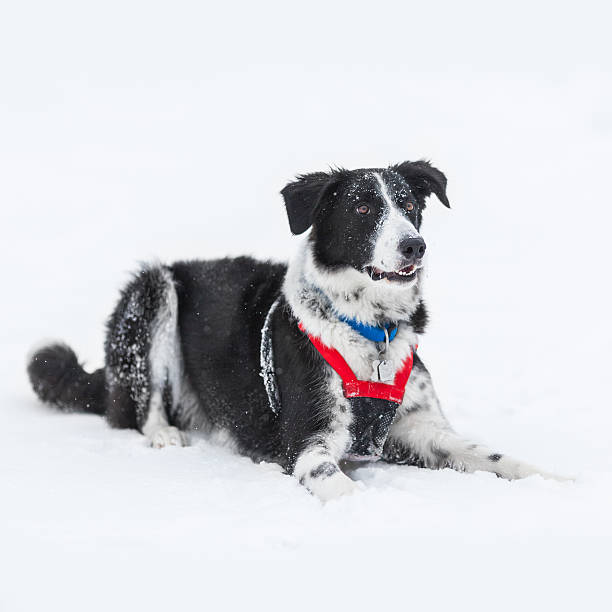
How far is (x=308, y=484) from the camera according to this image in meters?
3.50

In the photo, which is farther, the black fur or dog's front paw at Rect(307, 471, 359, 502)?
the black fur

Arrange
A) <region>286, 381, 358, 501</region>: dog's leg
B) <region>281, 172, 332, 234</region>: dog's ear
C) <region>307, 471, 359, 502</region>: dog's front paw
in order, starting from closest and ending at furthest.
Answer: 1. <region>307, 471, 359, 502</region>: dog's front paw
2. <region>286, 381, 358, 501</region>: dog's leg
3. <region>281, 172, 332, 234</region>: dog's ear

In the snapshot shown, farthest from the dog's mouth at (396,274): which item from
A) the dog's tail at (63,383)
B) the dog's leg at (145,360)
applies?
the dog's tail at (63,383)

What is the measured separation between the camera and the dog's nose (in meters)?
3.66

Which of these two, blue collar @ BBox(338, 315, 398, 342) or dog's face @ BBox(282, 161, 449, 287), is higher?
dog's face @ BBox(282, 161, 449, 287)

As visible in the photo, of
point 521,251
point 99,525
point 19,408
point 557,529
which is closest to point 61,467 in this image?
point 99,525

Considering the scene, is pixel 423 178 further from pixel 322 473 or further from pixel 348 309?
pixel 322 473

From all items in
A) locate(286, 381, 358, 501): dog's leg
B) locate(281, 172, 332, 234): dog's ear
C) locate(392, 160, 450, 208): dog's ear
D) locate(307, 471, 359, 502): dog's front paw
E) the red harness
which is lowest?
locate(307, 471, 359, 502): dog's front paw

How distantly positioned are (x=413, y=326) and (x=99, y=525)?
82.7 inches

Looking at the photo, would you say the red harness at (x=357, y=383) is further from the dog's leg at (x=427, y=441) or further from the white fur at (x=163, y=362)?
the white fur at (x=163, y=362)

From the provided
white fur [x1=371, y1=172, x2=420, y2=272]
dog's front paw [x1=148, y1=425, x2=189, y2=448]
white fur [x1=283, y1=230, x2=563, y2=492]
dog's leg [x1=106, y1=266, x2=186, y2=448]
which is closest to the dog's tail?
dog's leg [x1=106, y1=266, x2=186, y2=448]

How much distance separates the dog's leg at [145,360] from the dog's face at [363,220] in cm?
140

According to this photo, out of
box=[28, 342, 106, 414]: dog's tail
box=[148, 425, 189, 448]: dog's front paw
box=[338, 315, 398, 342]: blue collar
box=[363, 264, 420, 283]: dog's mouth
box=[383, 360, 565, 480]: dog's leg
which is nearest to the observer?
box=[363, 264, 420, 283]: dog's mouth

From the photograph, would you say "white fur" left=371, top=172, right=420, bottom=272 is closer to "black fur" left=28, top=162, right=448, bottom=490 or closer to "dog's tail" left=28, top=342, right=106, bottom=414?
"black fur" left=28, top=162, right=448, bottom=490
